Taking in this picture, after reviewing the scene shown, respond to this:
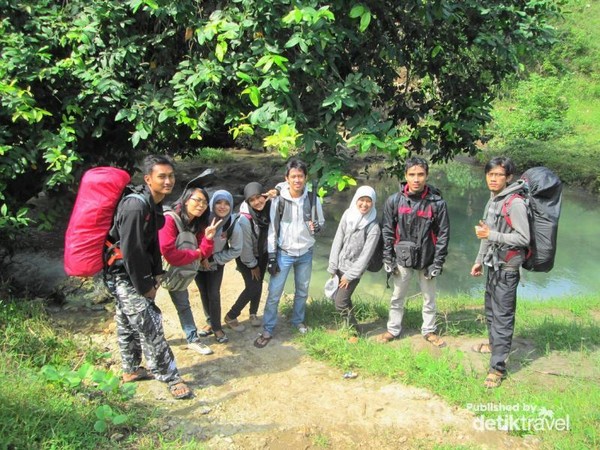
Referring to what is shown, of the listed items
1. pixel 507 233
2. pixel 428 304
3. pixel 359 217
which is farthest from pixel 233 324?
pixel 507 233

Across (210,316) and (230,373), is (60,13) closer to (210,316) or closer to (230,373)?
(210,316)

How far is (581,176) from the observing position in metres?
13.8

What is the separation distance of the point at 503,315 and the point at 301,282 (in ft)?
6.13

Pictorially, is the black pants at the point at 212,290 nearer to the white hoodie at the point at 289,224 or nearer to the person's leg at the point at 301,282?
the white hoodie at the point at 289,224

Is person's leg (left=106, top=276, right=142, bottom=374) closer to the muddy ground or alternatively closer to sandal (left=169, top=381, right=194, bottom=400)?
the muddy ground

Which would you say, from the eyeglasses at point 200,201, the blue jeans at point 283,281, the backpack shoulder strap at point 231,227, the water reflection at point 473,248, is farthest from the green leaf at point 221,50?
the water reflection at point 473,248

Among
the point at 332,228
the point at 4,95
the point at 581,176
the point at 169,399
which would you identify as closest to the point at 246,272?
the point at 169,399

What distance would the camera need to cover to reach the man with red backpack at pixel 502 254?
4133 millimetres

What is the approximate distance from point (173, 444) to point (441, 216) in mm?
2841

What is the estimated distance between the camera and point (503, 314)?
13.9 ft

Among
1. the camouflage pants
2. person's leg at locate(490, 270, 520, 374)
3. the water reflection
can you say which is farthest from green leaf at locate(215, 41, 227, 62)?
the water reflection

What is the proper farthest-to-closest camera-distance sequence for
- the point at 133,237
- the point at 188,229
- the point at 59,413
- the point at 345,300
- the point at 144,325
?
the point at 345,300
the point at 188,229
the point at 144,325
the point at 133,237
the point at 59,413

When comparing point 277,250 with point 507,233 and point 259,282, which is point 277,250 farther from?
point 507,233

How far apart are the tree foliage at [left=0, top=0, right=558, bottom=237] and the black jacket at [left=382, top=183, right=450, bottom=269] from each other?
0.50 metres
